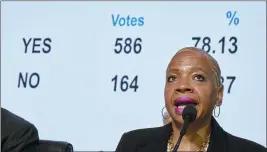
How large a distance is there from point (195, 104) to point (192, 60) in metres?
0.14

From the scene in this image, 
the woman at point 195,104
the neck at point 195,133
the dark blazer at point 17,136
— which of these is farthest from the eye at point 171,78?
the dark blazer at point 17,136

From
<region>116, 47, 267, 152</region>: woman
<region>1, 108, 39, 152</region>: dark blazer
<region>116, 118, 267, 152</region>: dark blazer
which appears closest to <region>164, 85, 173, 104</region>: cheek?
<region>116, 47, 267, 152</region>: woman

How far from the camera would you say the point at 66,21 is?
2.41m

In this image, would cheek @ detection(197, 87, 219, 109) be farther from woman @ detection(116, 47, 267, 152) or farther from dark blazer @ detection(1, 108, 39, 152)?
dark blazer @ detection(1, 108, 39, 152)

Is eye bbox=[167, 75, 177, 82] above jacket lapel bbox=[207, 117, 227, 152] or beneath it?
above

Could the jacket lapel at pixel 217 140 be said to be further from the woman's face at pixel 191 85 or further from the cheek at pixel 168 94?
the cheek at pixel 168 94

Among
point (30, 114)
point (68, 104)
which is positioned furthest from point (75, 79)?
point (30, 114)

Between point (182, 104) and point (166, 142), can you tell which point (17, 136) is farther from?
point (182, 104)

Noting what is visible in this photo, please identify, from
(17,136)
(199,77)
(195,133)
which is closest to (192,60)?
(199,77)

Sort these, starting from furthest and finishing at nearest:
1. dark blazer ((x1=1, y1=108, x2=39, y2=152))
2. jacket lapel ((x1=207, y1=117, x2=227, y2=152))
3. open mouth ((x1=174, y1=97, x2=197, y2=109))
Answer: dark blazer ((x1=1, y1=108, x2=39, y2=152)) < jacket lapel ((x1=207, y1=117, x2=227, y2=152)) < open mouth ((x1=174, y1=97, x2=197, y2=109))

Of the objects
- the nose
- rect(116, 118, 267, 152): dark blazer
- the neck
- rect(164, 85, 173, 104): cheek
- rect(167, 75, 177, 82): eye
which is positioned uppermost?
rect(167, 75, 177, 82): eye

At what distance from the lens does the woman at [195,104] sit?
139 cm

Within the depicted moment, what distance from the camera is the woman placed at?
1390 mm

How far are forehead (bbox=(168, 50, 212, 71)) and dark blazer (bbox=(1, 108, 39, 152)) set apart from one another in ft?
1.96
